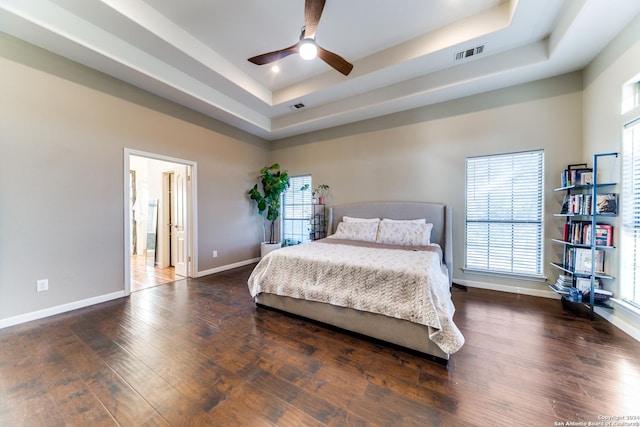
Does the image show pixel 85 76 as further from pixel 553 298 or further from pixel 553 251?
pixel 553 298

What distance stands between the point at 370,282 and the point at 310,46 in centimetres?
254

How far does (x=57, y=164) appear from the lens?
284 centimetres

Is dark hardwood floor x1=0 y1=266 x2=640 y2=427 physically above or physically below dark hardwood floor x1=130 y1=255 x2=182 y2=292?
above

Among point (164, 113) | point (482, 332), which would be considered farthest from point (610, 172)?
point (164, 113)

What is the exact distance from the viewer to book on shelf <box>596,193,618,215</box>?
254cm

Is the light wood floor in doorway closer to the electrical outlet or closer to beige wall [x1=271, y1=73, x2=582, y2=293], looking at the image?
the electrical outlet

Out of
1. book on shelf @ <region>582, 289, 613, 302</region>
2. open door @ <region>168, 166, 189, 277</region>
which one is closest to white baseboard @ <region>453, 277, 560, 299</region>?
book on shelf @ <region>582, 289, 613, 302</region>

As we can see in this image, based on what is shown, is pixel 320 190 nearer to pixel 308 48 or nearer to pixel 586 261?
pixel 308 48

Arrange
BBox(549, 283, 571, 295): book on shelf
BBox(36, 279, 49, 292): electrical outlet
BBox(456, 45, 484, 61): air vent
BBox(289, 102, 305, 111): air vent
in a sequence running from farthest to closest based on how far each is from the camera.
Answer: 1. BBox(289, 102, 305, 111): air vent
2. BBox(456, 45, 484, 61): air vent
3. BBox(549, 283, 571, 295): book on shelf
4. BBox(36, 279, 49, 292): electrical outlet

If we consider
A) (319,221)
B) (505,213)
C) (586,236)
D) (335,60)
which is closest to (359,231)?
(319,221)

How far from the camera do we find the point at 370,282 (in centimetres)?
227

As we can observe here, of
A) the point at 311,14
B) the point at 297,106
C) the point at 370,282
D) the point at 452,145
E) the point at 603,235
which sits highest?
Answer: the point at 297,106

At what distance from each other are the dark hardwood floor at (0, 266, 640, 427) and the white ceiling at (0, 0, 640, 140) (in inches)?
126

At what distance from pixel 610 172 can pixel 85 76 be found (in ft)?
21.9
